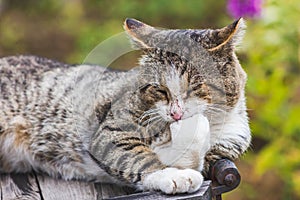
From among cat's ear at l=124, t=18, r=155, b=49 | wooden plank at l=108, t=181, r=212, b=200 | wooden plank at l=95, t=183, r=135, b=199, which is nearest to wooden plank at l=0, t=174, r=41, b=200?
wooden plank at l=95, t=183, r=135, b=199

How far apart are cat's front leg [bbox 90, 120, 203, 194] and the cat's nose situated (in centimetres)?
19

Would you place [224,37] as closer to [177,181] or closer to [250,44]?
[177,181]

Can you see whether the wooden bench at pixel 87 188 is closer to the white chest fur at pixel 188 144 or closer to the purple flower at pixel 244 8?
the white chest fur at pixel 188 144

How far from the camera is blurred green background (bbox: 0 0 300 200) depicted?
4004mm

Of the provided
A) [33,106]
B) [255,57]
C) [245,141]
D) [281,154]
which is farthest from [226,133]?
[281,154]

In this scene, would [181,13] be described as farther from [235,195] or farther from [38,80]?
[38,80]

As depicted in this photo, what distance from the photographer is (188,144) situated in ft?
8.14

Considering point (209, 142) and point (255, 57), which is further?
point (255, 57)

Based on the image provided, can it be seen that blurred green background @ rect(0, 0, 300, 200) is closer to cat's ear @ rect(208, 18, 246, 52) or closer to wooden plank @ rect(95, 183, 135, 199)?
cat's ear @ rect(208, 18, 246, 52)

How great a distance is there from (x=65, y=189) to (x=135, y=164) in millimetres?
327

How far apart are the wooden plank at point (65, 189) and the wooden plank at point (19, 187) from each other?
0.10ft

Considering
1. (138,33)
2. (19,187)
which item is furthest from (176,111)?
(19,187)

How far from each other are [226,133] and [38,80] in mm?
947

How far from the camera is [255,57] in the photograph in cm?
385
